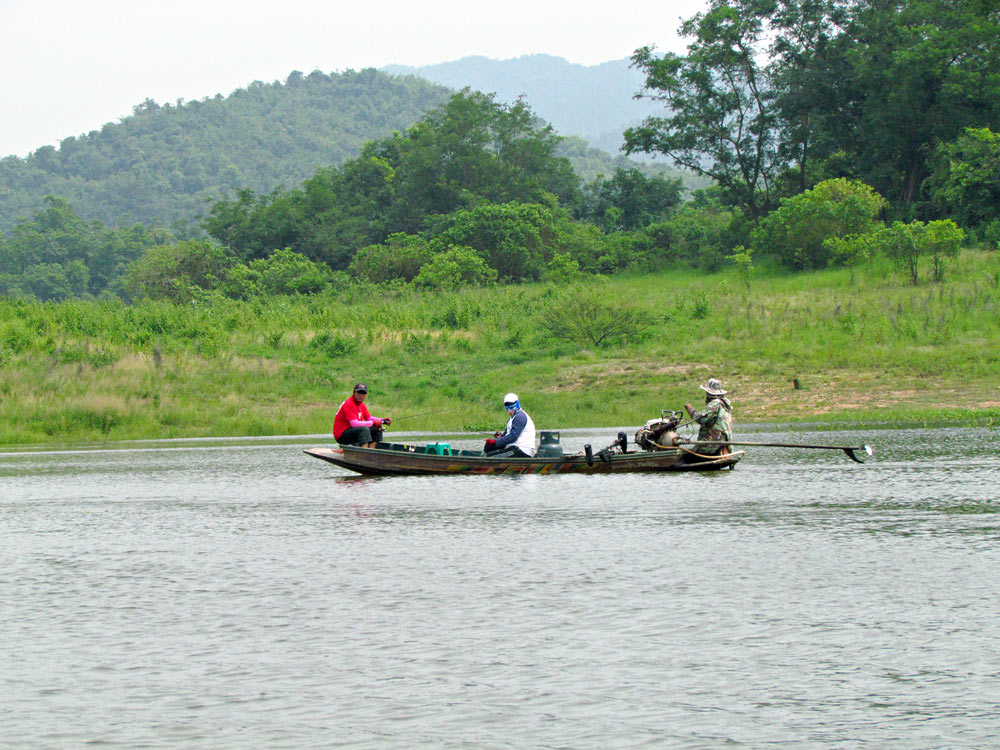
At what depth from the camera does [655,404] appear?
106ft

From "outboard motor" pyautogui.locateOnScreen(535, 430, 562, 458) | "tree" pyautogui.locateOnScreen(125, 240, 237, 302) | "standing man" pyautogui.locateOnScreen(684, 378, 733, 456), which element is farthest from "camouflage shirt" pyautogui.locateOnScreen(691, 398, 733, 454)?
"tree" pyautogui.locateOnScreen(125, 240, 237, 302)

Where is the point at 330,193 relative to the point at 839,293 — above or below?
above

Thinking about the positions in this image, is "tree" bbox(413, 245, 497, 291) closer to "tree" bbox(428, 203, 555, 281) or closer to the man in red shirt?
"tree" bbox(428, 203, 555, 281)

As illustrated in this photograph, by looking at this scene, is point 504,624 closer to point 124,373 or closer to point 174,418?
point 174,418

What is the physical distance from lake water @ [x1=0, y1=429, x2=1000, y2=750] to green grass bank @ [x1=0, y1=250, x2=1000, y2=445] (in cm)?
1370

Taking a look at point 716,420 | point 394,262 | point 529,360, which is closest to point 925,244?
point 529,360

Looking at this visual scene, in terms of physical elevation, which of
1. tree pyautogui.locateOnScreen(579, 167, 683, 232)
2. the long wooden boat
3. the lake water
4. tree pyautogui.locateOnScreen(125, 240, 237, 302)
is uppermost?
tree pyautogui.locateOnScreen(579, 167, 683, 232)

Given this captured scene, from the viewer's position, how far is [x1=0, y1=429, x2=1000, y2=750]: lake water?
25.0 ft

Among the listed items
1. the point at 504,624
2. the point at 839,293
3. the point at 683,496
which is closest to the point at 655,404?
the point at 839,293

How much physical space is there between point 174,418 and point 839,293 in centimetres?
2287

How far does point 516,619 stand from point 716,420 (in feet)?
36.6

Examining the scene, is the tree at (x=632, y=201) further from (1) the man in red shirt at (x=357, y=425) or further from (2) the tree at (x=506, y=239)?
(1) the man in red shirt at (x=357, y=425)

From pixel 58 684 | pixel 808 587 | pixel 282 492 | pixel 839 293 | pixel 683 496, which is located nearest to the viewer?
pixel 58 684

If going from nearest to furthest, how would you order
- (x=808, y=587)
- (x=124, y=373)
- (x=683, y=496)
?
1. (x=808, y=587)
2. (x=683, y=496)
3. (x=124, y=373)
